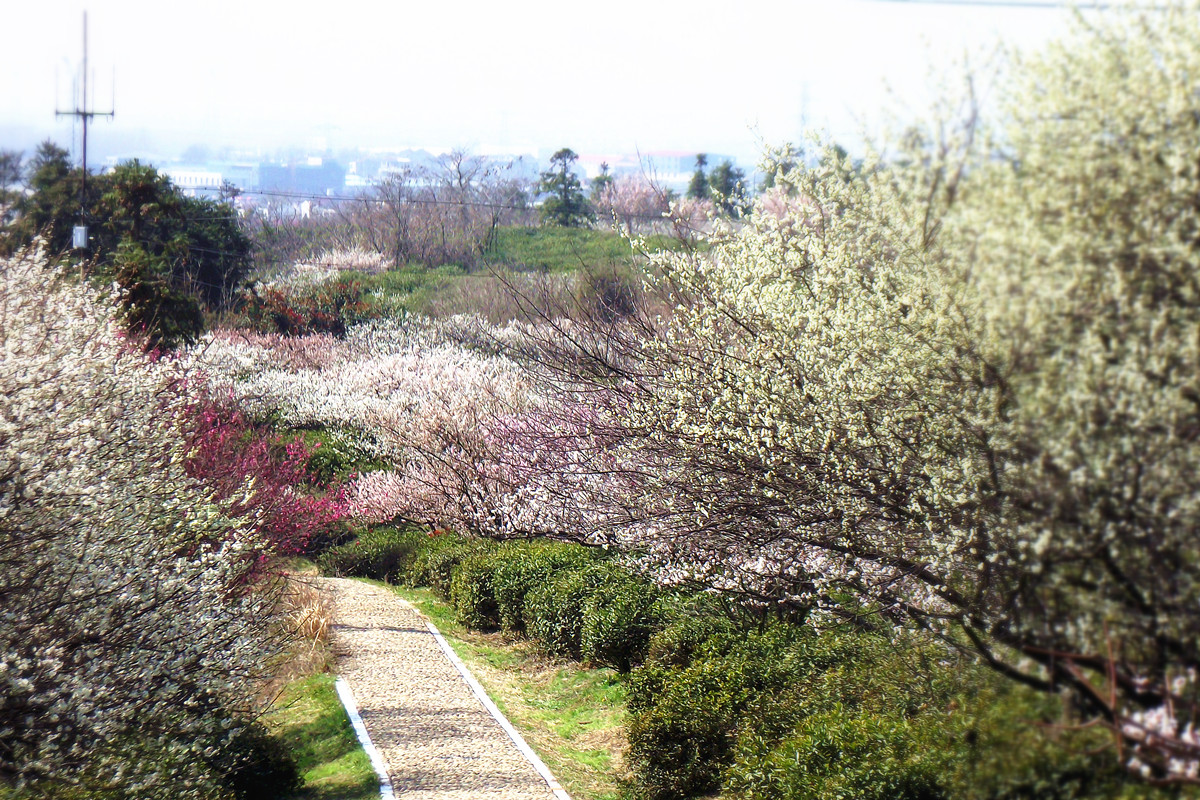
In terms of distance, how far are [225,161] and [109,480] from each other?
137464 mm

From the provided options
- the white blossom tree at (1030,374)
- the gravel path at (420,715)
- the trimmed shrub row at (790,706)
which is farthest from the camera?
the gravel path at (420,715)

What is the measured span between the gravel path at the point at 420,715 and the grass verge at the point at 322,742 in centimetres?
18

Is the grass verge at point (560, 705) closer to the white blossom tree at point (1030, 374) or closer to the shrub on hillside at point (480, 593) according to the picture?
the shrub on hillside at point (480, 593)

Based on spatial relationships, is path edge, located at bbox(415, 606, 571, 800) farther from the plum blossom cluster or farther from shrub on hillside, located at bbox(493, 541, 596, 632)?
the plum blossom cluster

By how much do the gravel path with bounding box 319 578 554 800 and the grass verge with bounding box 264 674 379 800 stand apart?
18 cm

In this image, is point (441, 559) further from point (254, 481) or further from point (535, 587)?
point (254, 481)

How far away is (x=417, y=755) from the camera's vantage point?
7250 mm

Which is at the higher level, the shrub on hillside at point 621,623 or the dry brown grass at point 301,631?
the shrub on hillside at point 621,623

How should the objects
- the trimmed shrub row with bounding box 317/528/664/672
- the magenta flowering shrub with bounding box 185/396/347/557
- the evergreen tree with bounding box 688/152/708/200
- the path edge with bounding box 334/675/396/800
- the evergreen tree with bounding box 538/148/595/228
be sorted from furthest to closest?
the evergreen tree with bounding box 538/148/595/228 < the evergreen tree with bounding box 688/152/708/200 < the magenta flowering shrub with bounding box 185/396/347/557 < the trimmed shrub row with bounding box 317/528/664/672 < the path edge with bounding box 334/675/396/800

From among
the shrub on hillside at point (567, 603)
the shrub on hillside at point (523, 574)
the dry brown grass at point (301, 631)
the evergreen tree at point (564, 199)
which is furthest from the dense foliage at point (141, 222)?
the evergreen tree at point (564, 199)

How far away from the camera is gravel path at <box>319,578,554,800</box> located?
6.74 m

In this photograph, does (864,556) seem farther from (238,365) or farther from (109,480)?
(238,365)

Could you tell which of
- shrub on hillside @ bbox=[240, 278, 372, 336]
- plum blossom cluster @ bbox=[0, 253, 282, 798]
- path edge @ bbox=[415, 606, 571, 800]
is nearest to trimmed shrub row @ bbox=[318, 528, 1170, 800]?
path edge @ bbox=[415, 606, 571, 800]

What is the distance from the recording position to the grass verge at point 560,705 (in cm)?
722
